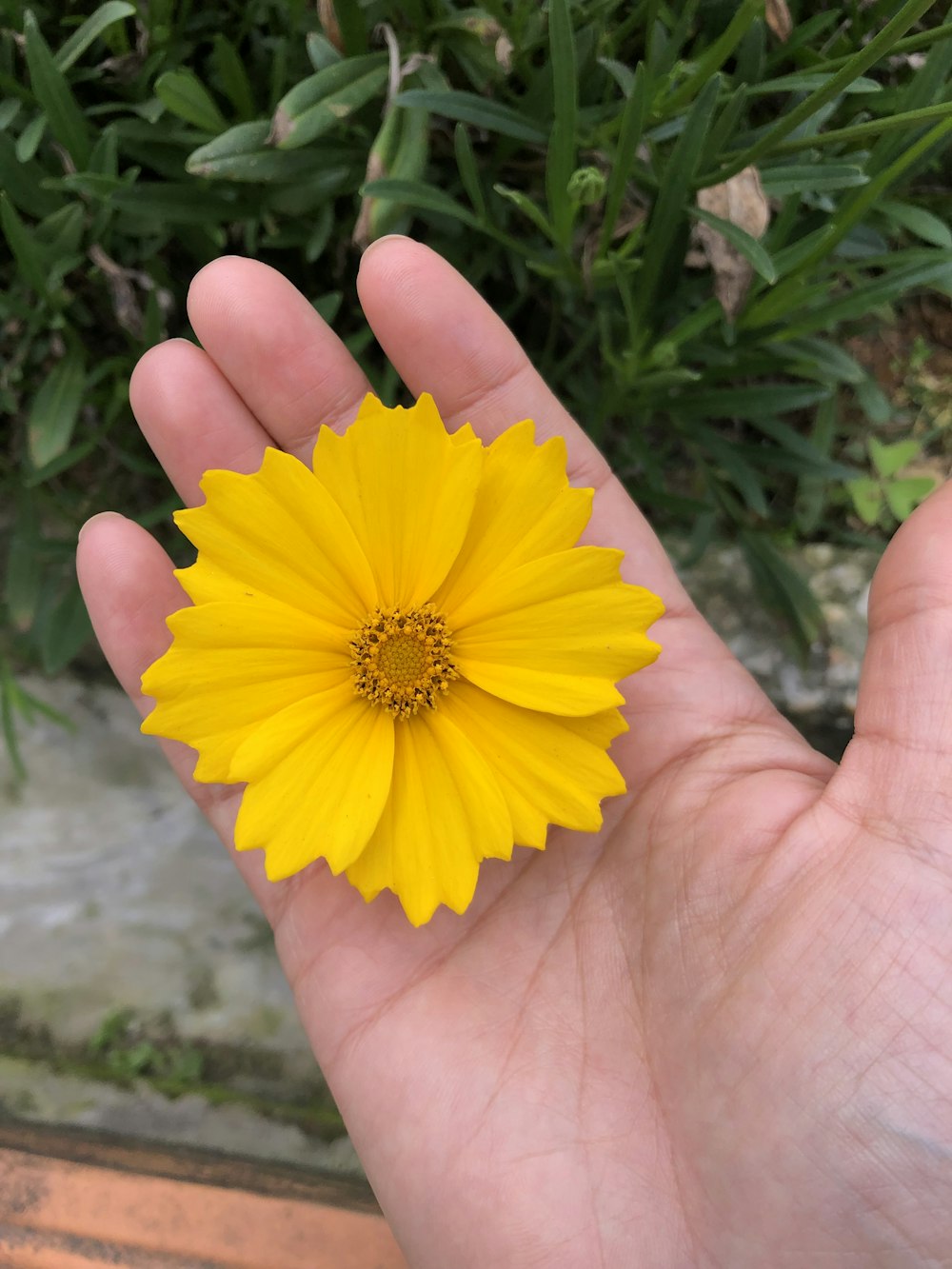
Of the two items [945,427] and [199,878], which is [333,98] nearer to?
[945,427]

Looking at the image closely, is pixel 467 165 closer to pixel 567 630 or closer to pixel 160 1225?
pixel 567 630

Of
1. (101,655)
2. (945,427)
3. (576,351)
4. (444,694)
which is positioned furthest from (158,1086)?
(945,427)

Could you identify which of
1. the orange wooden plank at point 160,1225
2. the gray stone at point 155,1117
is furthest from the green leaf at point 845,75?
the gray stone at point 155,1117

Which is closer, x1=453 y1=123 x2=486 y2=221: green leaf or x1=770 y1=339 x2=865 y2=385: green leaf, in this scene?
x1=453 y1=123 x2=486 y2=221: green leaf

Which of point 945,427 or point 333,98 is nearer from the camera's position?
point 333,98

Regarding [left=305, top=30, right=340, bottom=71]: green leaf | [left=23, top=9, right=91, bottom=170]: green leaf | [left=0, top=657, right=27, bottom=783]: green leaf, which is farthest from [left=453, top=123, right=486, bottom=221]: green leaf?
[left=0, top=657, right=27, bottom=783]: green leaf

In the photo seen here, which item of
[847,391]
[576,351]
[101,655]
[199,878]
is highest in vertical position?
[576,351]

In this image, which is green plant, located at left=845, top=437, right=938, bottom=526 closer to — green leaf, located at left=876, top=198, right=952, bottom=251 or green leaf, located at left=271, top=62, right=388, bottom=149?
green leaf, located at left=876, top=198, right=952, bottom=251
